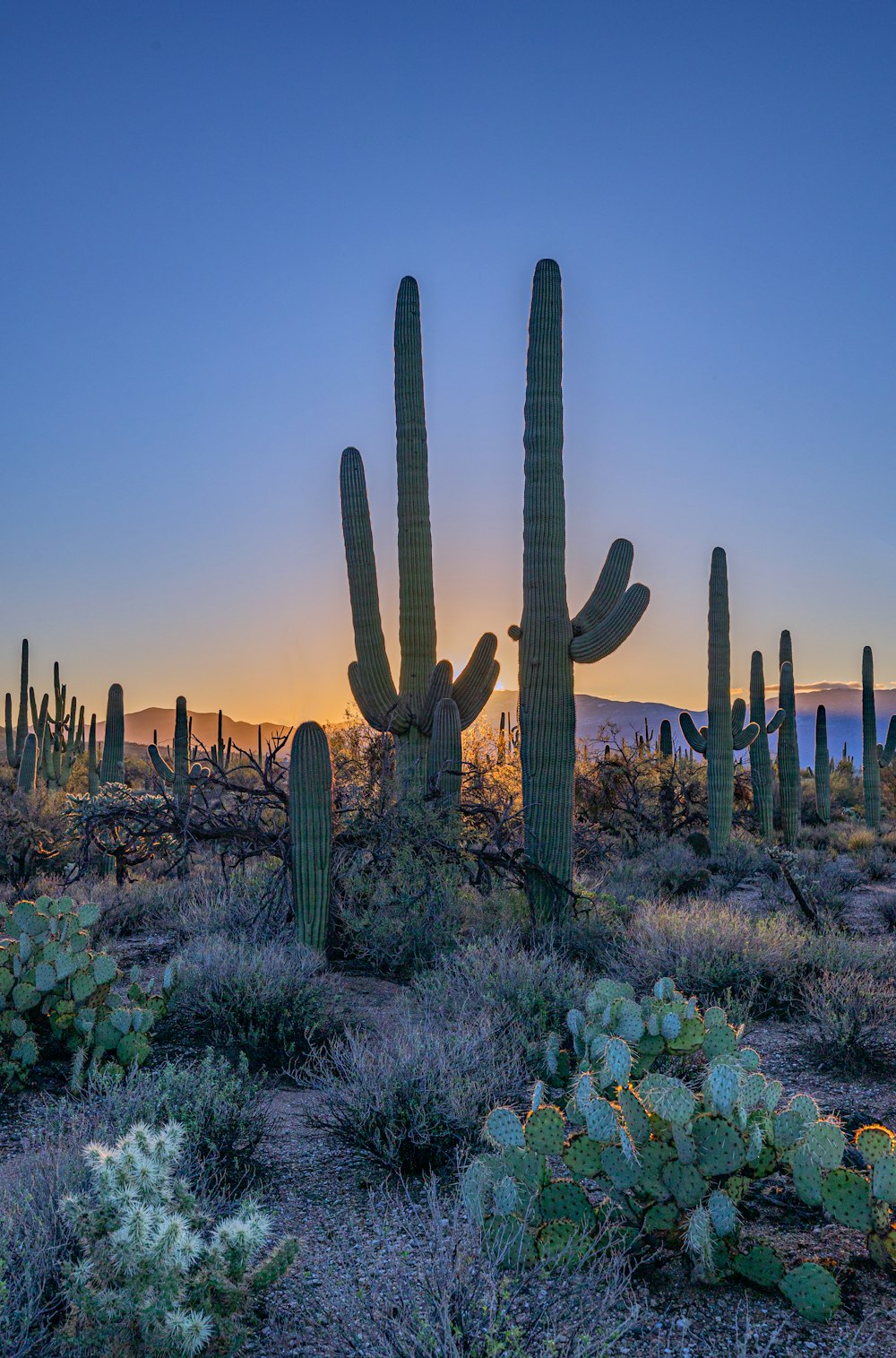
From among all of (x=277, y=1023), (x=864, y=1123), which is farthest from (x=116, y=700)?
(x=864, y=1123)

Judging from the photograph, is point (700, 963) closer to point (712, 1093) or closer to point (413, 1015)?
point (413, 1015)

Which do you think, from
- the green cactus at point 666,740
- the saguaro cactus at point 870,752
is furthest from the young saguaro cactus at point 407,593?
the saguaro cactus at point 870,752

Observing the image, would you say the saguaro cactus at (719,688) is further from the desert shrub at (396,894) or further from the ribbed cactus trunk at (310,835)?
the ribbed cactus trunk at (310,835)

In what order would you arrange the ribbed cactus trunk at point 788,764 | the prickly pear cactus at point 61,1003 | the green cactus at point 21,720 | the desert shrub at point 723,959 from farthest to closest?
the green cactus at point 21,720 → the ribbed cactus trunk at point 788,764 → the desert shrub at point 723,959 → the prickly pear cactus at point 61,1003

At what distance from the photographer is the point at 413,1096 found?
17.2ft

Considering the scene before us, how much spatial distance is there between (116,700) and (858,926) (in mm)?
14799

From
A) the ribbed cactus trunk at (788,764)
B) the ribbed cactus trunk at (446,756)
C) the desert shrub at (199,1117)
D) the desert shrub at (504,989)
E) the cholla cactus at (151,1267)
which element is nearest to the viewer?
the cholla cactus at (151,1267)

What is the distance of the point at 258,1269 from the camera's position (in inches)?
137

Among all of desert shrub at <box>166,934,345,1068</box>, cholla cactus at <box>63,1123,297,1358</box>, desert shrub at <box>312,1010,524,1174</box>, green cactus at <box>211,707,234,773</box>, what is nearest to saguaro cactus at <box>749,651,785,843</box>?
green cactus at <box>211,707,234,773</box>

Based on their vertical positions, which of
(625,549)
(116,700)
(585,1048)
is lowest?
(585,1048)

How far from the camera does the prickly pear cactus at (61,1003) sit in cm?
621

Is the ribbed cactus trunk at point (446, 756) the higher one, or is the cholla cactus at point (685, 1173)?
the ribbed cactus trunk at point (446, 756)

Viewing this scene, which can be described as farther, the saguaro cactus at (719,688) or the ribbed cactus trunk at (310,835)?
the saguaro cactus at (719,688)

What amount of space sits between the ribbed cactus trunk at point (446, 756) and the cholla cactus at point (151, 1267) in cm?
822
